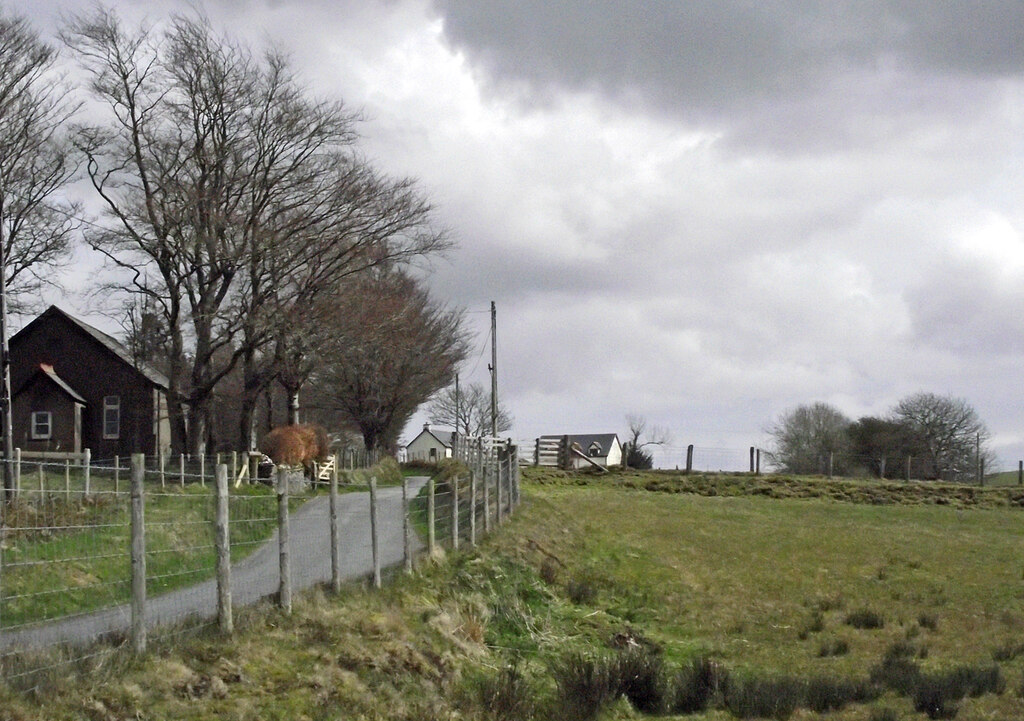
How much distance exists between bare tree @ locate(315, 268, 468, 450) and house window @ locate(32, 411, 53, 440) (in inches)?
463

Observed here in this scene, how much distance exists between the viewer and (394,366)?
201 ft

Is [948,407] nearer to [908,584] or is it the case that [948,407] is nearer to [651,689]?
[908,584]

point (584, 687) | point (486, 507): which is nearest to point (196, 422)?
point (486, 507)

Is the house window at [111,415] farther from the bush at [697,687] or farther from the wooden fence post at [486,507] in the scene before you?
the bush at [697,687]

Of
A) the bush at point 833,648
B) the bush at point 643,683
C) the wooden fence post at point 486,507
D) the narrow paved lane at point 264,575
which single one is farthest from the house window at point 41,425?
the bush at point 643,683

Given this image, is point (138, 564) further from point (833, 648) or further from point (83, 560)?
point (833, 648)

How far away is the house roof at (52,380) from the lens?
5650cm

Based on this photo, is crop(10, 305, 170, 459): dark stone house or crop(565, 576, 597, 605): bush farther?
crop(10, 305, 170, 459): dark stone house

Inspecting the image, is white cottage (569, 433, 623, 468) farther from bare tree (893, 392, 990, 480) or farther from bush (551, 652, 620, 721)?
bush (551, 652, 620, 721)

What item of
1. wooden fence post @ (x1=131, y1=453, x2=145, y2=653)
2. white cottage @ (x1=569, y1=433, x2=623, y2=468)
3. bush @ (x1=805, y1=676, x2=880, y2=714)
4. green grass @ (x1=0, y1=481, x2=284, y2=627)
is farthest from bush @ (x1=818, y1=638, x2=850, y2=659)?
white cottage @ (x1=569, y1=433, x2=623, y2=468)

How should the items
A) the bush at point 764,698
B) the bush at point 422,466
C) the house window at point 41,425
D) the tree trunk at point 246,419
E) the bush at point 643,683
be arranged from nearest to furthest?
the bush at point 764,698 → the bush at point 643,683 → the bush at point 422,466 → the tree trunk at point 246,419 → the house window at point 41,425

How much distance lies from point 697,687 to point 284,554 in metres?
5.95

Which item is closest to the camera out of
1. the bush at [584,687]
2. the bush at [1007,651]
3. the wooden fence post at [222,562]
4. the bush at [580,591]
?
the wooden fence post at [222,562]

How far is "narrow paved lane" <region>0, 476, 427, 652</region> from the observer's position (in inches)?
435
